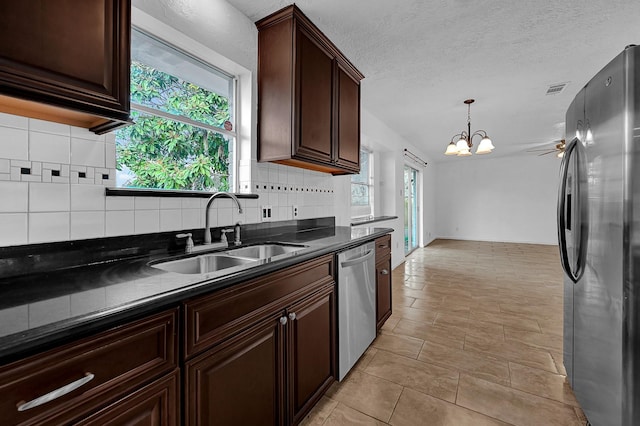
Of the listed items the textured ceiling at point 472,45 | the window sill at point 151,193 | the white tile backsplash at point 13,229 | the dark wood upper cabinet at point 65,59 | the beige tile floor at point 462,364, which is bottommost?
the beige tile floor at point 462,364

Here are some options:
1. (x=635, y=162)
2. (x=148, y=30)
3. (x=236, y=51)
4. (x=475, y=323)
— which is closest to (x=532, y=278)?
(x=475, y=323)

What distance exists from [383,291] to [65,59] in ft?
8.22

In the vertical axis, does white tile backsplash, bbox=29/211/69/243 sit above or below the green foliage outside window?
below

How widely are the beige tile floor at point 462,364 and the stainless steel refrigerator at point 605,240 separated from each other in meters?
0.32

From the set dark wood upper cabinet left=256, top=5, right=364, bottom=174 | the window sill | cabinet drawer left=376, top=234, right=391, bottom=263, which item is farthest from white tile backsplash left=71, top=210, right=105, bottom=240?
cabinet drawer left=376, top=234, right=391, bottom=263

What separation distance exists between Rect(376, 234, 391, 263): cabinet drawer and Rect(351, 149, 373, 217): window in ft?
6.10

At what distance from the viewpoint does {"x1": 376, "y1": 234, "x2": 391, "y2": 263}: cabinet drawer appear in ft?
7.99

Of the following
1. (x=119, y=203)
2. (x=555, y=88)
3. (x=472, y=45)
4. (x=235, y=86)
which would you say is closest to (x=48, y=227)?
(x=119, y=203)

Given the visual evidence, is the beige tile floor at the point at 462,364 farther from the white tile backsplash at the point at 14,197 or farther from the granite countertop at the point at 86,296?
the white tile backsplash at the point at 14,197

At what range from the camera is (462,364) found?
6.98 ft

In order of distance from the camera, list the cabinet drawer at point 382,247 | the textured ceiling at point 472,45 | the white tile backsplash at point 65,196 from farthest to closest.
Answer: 1. the cabinet drawer at point 382,247
2. the textured ceiling at point 472,45
3. the white tile backsplash at point 65,196

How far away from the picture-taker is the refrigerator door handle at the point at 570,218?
4.97ft

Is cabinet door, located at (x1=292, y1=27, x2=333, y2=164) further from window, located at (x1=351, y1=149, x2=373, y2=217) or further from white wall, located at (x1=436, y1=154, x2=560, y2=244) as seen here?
white wall, located at (x1=436, y1=154, x2=560, y2=244)

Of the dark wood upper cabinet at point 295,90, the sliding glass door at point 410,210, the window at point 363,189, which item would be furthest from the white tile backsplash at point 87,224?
the sliding glass door at point 410,210
